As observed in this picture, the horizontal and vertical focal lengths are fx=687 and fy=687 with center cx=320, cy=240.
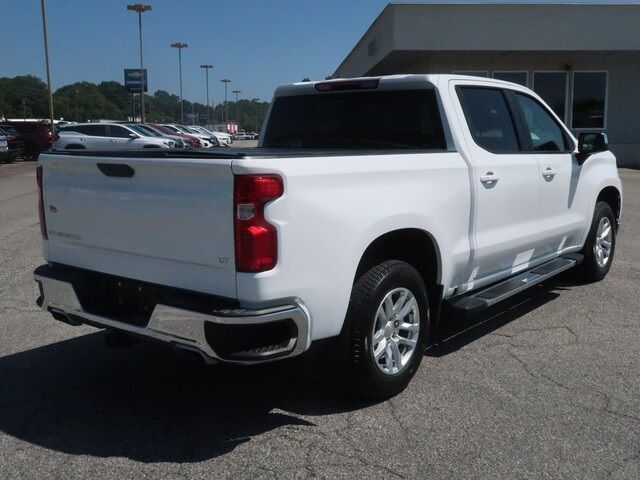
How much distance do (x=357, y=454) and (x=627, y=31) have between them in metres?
24.6

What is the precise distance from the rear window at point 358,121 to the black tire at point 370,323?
118 cm

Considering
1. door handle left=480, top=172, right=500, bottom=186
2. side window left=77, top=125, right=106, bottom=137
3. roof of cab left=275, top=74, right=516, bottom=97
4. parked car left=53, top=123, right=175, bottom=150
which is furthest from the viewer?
side window left=77, top=125, right=106, bottom=137

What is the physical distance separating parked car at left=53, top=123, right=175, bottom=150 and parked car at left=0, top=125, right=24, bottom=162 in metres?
2.36

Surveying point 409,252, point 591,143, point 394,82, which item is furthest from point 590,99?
point 409,252

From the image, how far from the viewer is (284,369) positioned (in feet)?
15.5

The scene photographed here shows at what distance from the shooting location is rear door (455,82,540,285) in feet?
15.6

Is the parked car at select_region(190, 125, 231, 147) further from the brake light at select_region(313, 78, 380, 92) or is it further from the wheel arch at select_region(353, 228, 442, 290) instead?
the wheel arch at select_region(353, 228, 442, 290)

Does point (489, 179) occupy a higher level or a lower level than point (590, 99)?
lower

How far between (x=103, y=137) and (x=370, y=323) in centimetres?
2578

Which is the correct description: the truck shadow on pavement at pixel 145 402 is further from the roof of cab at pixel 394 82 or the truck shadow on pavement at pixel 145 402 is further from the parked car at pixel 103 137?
the parked car at pixel 103 137

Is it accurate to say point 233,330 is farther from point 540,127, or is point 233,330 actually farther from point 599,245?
point 599,245

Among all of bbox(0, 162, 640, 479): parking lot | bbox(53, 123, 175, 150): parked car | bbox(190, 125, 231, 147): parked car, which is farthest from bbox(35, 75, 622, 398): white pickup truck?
bbox(190, 125, 231, 147): parked car

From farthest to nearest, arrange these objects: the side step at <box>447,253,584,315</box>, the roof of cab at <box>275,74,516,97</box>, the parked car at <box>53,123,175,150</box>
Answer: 1. the parked car at <box>53,123,175,150</box>
2. the roof of cab at <box>275,74,516,97</box>
3. the side step at <box>447,253,584,315</box>

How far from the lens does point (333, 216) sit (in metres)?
3.51
